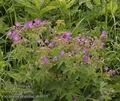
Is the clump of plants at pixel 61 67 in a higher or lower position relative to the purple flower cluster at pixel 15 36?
lower

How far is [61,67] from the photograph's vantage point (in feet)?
8.38

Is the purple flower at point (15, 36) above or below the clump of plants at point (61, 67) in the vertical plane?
above

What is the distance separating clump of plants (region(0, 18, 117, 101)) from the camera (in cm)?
249

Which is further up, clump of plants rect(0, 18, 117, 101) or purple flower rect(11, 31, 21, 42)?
purple flower rect(11, 31, 21, 42)

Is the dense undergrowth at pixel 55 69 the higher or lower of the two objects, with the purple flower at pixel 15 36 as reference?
lower

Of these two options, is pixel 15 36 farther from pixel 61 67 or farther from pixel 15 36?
pixel 61 67

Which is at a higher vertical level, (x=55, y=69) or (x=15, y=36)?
(x=15, y=36)

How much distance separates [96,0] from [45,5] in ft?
1.62

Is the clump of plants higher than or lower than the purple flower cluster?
lower

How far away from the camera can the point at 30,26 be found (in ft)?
8.59

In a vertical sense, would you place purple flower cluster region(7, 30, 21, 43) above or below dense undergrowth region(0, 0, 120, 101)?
above

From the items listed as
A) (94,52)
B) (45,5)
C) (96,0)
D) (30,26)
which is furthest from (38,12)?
(94,52)

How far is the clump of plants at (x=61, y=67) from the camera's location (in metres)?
2.49

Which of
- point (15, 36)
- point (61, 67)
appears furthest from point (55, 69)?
point (15, 36)
